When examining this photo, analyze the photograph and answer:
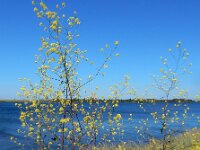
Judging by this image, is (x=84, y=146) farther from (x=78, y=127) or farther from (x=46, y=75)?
(x=46, y=75)

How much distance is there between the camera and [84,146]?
11109mm

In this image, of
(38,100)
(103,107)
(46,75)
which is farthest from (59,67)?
(103,107)

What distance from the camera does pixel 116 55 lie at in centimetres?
1029

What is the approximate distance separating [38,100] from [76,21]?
246 centimetres

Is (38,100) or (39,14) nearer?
(39,14)

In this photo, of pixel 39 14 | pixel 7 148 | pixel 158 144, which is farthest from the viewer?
pixel 7 148

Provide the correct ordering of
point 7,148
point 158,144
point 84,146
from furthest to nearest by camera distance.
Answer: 1. point 7,148
2. point 158,144
3. point 84,146

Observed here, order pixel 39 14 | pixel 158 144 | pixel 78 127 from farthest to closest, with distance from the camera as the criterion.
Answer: pixel 158 144 < pixel 78 127 < pixel 39 14

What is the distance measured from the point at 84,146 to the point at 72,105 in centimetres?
142

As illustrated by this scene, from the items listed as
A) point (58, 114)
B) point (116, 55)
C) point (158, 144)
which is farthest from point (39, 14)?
point (158, 144)

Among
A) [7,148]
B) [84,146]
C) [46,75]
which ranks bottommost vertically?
[7,148]

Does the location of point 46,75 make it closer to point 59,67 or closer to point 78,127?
point 59,67

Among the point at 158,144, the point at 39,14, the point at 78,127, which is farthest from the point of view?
the point at 158,144

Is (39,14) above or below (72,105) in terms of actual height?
above
